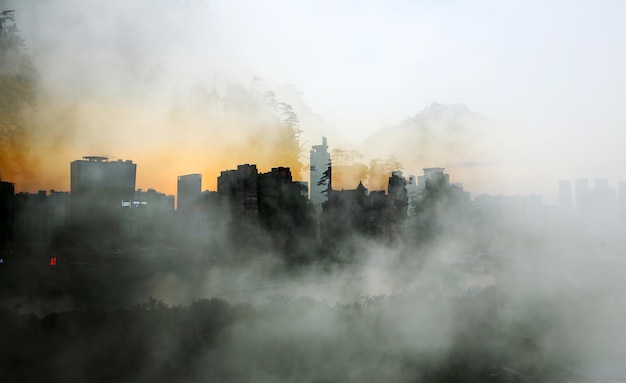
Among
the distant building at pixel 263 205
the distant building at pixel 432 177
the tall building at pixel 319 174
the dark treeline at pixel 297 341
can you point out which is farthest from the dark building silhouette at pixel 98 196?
the distant building at pixel 432 177

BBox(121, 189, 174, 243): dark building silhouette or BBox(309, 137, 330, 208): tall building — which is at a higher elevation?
BBox(309, 137, 330, 208): tall building

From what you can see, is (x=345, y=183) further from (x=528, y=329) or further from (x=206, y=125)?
(x=528, y=329)

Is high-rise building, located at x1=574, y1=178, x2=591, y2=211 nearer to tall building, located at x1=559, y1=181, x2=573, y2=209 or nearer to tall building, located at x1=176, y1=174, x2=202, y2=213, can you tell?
tall building, located at x1=559, y1=181, x2=573, y2=209

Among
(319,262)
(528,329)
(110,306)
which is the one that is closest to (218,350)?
(110,306)

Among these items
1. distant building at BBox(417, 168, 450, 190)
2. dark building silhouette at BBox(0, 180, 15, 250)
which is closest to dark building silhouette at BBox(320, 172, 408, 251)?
distant building at BBox(417, 168, 450, 190)

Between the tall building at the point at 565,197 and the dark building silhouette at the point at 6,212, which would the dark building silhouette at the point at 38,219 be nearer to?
the dark building silhouette at the point at 6,212

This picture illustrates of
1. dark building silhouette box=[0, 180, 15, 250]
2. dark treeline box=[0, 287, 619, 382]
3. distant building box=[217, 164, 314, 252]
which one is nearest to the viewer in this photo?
dark building silhouette box=[0, 180, 15, 250]

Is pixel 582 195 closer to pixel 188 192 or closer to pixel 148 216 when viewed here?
pixel 188 192

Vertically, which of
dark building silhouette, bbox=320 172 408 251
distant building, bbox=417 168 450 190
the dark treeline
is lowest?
the dark treeline

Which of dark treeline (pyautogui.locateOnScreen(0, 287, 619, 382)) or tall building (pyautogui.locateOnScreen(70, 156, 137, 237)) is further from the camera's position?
dark treeline (pyautogui.locateOnScreen(0, 287, 619, 382))
